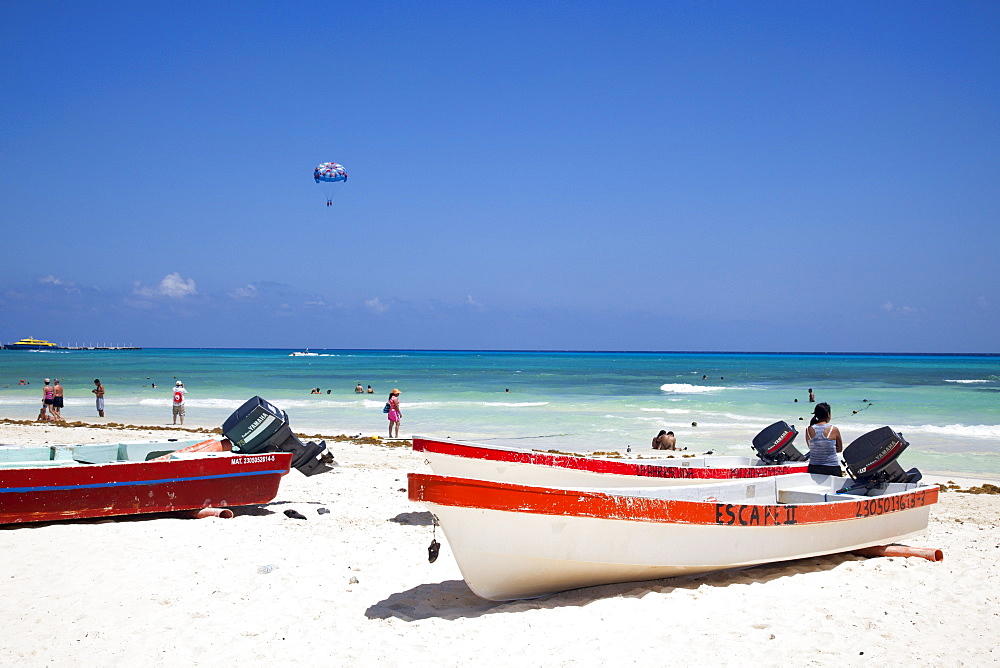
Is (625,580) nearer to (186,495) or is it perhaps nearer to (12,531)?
(186,495)

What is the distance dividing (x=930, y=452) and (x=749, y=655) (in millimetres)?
17385

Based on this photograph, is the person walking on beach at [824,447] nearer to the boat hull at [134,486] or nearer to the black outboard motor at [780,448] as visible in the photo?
the black outboard motor at [780,448]

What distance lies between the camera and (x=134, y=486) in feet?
29.9

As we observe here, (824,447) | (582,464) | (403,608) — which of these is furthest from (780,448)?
(403,608)

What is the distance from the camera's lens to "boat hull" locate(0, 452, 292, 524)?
8727 mm

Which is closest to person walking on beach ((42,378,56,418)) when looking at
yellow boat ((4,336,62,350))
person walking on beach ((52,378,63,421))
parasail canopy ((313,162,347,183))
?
person walking on beach ((52,378,63,421))

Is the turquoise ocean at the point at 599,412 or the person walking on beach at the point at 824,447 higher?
the person walking on beach at the point at 824,447

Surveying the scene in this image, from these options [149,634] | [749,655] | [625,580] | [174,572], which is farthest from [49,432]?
[749,655]

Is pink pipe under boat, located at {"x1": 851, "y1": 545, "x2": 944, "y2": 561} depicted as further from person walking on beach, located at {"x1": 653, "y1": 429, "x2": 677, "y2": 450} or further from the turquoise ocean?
the turquoise ocean

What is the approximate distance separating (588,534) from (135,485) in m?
6.08

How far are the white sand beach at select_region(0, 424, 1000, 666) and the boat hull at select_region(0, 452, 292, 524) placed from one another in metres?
0.28

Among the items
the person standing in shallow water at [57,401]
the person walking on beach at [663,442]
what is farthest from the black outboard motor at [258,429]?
the person standing in shallow water at [57,401]

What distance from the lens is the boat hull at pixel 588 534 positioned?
588cm

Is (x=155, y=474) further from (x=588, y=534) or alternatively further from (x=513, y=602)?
(x=588, y=534)
